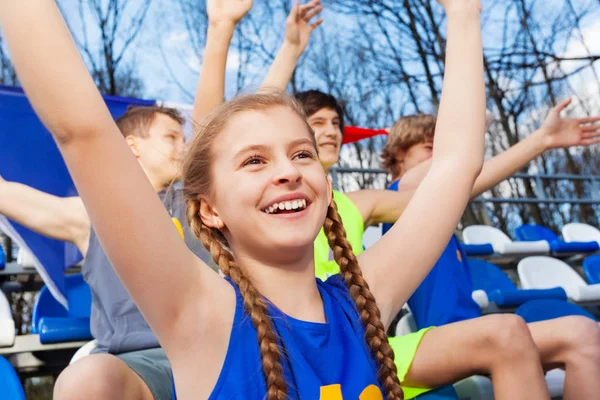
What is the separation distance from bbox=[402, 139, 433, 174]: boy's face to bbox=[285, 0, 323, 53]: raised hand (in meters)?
0.90

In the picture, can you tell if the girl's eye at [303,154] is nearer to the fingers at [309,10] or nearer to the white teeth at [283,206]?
the white teeth at [283,206]

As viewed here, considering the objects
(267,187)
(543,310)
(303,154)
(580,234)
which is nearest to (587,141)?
(543,310)

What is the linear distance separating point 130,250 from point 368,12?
28.0 feet

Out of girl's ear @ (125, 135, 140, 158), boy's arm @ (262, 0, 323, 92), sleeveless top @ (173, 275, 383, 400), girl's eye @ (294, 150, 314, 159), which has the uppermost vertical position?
boy's arm @ (262, 0, 323, 92)

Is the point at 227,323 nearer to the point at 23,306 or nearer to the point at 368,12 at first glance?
the point at 23,306

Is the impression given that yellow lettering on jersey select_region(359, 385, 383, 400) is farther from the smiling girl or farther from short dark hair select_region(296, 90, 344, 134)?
short dark hair select_region(296, 90, 344, 134)

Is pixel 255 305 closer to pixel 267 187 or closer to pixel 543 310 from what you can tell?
→ pixel 267 187

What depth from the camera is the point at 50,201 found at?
2031 millimetres

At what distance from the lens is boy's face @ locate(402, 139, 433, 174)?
2807mm

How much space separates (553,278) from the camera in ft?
12.4

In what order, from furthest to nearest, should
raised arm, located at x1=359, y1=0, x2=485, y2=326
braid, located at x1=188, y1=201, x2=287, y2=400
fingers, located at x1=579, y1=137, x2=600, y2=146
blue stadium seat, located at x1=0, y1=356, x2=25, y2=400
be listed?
fingers, located at x1=579, y1=137, x2=600, y2=146 < blue stadium seat, located at x1=0, y1=356, x2=25, y2=400 < raised arm, located at x1=359, y1=0, x2=485, y2=326 < braid, located at x1=188, y1=201, x2=287, y2=400

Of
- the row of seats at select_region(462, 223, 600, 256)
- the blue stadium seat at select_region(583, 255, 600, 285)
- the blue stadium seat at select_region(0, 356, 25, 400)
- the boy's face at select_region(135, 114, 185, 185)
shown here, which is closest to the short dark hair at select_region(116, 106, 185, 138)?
the boy's face at select_region(135, 114, 185, 185)

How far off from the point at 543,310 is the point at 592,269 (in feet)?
7.61

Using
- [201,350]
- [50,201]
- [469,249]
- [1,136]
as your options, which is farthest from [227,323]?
[469,249]
